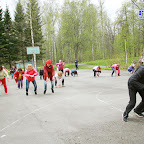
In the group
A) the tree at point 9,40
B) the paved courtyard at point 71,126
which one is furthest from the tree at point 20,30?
the paved courtyard at point 71,126

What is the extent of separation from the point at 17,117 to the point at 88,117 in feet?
7.00

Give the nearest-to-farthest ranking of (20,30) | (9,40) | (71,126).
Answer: (71,126) → (9,40) → (20,30)

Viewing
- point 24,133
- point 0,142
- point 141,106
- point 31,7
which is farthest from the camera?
point 31,7

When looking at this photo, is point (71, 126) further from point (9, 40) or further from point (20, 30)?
point (20, 30)

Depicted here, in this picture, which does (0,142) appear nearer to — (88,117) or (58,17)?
(88,117)

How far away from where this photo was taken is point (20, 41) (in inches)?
1517

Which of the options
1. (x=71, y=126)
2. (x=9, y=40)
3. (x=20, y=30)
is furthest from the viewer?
(x=20, y=30)

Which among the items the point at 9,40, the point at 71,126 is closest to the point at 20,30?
the point at 9,40

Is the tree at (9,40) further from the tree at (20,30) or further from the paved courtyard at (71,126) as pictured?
the paved courtyard at (71,126)

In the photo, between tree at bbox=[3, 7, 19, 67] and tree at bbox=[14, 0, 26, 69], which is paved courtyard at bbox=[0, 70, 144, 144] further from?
tree at bbox=[14, 0, 26, 69]

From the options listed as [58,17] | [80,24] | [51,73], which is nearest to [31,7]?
[58,17]

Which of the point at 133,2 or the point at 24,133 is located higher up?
the point at 133,2

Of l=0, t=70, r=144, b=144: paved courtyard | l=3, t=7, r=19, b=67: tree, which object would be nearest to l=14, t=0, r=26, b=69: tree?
l=3, t=7, r=19, b=67: tree

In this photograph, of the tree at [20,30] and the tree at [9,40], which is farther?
the tree at [20,30]
